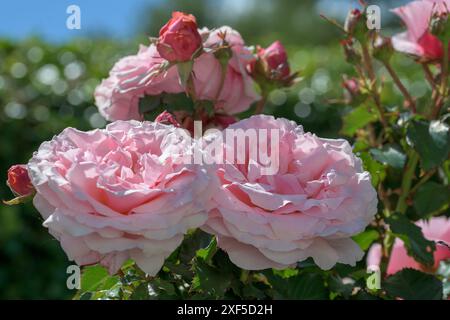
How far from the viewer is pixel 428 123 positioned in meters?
1.04

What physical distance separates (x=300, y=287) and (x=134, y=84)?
33cm

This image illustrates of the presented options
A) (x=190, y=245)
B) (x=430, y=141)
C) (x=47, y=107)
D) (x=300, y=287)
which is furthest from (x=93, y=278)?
(x=47, y=107)

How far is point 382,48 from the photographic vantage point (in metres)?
1.07

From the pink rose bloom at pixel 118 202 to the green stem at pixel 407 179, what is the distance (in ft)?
1.54

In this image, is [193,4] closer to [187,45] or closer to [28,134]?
[28,134]

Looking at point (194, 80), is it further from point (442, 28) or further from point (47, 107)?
point (47, 107)

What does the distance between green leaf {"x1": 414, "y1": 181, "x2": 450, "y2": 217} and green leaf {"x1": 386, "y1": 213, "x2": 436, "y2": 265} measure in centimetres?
8

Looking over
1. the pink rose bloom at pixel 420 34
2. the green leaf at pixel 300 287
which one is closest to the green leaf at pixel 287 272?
the green leaf at pixel 300 287

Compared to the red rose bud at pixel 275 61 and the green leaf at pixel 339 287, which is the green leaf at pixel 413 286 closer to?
the green leaf at pixel 339 287

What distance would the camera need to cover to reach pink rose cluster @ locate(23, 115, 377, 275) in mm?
679

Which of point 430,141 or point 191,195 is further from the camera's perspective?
point 430,141
